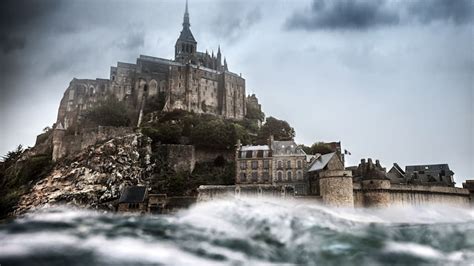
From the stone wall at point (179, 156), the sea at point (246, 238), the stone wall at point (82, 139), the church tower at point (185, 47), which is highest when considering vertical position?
the church tower at point (185, 47)

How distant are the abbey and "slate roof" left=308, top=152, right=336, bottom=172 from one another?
2308 centimetres

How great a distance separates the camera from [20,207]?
114 ft

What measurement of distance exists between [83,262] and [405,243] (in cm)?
1533

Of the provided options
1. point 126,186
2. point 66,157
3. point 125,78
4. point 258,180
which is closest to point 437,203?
point 258,180

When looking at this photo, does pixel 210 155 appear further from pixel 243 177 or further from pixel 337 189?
pixel 337 189

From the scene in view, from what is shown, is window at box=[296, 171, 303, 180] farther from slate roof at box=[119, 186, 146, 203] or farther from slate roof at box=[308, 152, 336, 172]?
slate roof at box=[119, 186, 146, 203]

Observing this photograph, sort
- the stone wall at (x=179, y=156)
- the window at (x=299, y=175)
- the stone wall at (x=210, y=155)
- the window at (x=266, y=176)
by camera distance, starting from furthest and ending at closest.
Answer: the stone wall at (x=210, y=155) < the stone wall at (x=179, y=156) < the window at (x=266, y=176) < the window at (x=299, y=175)

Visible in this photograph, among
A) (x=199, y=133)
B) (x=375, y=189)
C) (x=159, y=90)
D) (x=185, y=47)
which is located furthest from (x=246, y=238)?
(x=185, y=47)

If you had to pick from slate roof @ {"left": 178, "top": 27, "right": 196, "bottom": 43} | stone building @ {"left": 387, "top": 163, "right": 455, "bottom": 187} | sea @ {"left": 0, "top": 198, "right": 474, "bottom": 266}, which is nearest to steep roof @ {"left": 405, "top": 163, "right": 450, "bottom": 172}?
stone building @ {"left": 387, "top": 163, "right": 455, "bottom": 187}

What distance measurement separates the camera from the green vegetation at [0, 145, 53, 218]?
3725 cm

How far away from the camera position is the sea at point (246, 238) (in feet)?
56.4

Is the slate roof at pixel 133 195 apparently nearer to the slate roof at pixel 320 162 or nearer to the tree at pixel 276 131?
the slate roof at pixel 320 162

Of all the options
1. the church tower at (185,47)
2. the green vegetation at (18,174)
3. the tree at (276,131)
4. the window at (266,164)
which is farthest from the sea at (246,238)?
the church tower at (185,47)

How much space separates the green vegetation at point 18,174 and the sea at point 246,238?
7.75 m
